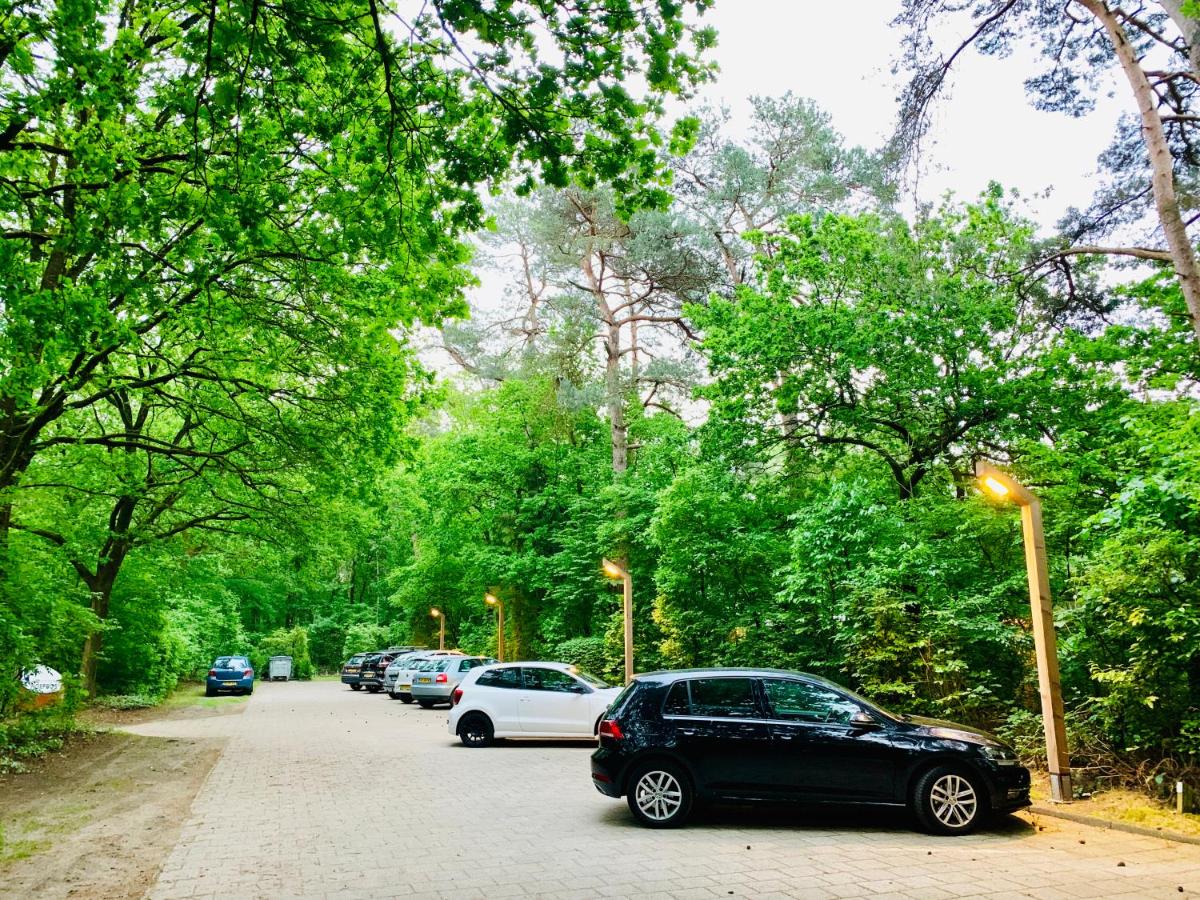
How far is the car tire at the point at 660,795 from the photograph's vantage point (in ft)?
26.1

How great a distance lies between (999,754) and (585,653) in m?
16.9

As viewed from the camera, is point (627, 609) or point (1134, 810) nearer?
point (1134, 810)

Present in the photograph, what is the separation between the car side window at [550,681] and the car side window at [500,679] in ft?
0.66

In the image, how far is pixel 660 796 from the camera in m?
8.01

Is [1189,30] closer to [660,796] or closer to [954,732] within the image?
[954,732]

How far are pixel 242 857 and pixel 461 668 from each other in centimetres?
1601

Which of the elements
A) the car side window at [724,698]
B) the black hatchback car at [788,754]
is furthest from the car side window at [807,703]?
the car side window at [724,698]

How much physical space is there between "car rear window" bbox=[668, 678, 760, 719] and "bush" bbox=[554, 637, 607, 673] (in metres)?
14.5

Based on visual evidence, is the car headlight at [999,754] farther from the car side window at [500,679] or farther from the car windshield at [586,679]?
the car side window at [500,679]

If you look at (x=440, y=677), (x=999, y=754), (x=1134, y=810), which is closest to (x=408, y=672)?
(x=440, y=677)

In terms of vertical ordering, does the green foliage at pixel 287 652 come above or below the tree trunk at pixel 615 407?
below

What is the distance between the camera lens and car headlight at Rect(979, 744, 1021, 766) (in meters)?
7.66

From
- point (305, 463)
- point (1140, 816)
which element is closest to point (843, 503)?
point (1140, 816)

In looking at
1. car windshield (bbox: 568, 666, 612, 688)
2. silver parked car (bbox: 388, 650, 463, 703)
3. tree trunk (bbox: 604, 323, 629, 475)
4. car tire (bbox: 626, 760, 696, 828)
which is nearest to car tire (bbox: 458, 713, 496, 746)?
car windshield (bbox: 568, 666, 612, 688)
